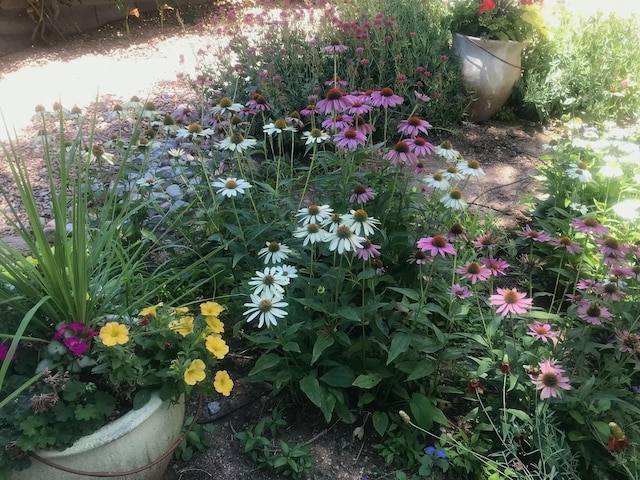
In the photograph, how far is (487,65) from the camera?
13.0 feet

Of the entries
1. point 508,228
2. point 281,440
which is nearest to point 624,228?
point 508,228

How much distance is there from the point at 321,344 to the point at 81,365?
672 millimetres

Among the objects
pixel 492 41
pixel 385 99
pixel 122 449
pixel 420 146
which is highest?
pixel 385 99

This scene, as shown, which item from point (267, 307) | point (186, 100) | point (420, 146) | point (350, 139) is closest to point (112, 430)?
point (267, 307)

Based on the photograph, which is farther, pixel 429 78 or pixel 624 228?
pixel 429 78

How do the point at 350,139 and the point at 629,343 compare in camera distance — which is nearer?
the point at 629,343

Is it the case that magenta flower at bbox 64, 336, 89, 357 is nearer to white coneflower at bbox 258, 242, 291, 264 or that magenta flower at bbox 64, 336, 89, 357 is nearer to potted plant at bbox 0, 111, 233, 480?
potted plant at bbox 0, 111, 233, 480

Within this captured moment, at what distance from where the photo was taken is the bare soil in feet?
5.59

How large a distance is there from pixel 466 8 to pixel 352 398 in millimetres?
3392

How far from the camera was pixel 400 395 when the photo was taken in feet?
5.66

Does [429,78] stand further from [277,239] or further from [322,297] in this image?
[322,297]

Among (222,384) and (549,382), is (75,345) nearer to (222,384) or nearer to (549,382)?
(222,384)

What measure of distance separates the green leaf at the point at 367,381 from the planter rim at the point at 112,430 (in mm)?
586

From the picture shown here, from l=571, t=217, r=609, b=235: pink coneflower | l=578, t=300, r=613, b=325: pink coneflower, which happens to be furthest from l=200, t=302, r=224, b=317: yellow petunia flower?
l=571, t=217, r=609, b=235: pink coneflower
